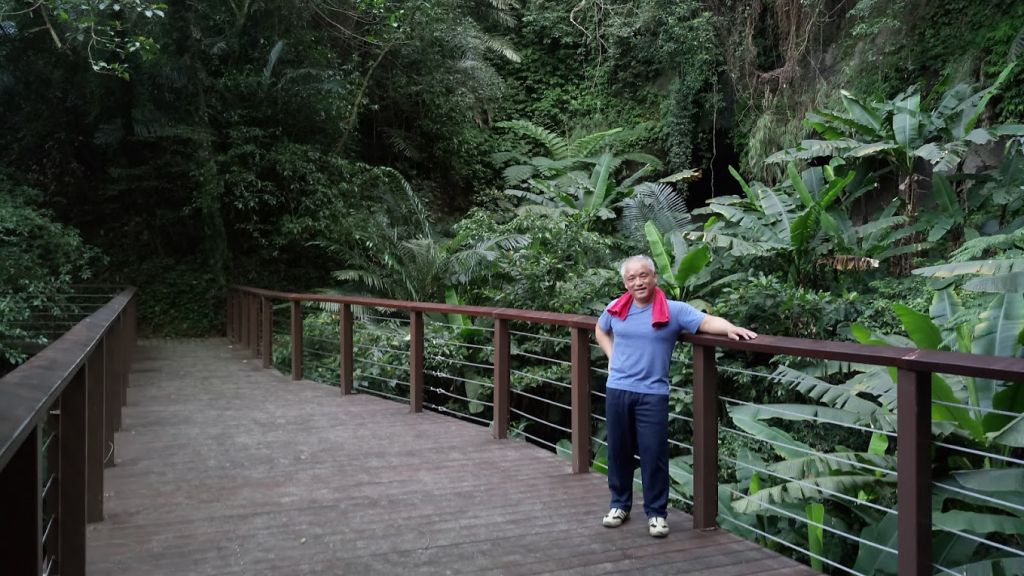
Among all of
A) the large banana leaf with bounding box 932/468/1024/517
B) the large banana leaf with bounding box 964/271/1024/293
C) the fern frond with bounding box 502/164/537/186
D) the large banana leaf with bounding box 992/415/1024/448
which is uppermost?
the fern frond with bounding box 502/164/537/186

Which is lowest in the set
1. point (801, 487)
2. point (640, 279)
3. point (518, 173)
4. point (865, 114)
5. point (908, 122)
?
point (801, 487)

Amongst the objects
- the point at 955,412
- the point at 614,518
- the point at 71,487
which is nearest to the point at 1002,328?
the point at 955,412

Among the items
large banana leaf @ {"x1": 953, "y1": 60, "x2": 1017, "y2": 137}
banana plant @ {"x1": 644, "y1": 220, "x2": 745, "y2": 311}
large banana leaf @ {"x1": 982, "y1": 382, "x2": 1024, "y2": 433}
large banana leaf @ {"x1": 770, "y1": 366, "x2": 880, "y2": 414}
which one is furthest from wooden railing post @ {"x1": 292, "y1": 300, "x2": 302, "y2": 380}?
large banana leaf @ {"x1": 953, "y1": 60, "x2": 1017, "y2": 137}

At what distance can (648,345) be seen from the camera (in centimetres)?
344

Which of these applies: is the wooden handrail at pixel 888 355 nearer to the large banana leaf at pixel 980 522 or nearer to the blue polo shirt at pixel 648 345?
the blue polo shirt at pixel 648 345

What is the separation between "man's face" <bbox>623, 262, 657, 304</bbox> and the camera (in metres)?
3.41

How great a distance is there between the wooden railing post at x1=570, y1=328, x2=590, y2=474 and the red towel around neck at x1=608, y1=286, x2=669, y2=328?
2.47ft

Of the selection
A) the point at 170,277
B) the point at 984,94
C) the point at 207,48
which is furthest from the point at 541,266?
the point at 170,277

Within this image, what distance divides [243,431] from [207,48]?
9.75m

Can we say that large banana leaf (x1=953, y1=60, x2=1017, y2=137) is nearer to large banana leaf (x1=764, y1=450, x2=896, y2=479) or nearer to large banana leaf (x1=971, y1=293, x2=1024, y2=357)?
large banana leaf (x1=971, y1=293, x2=1024, y2=357)

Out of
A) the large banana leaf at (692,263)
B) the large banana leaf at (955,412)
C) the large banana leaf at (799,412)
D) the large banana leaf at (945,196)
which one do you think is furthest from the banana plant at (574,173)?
the large banana leaf at (955,412)

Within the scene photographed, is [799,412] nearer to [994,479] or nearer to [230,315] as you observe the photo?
[994,479]

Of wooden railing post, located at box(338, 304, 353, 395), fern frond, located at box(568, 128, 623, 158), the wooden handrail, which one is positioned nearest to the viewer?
the wooden handrail

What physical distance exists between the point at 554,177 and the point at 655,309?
13.8 metres
